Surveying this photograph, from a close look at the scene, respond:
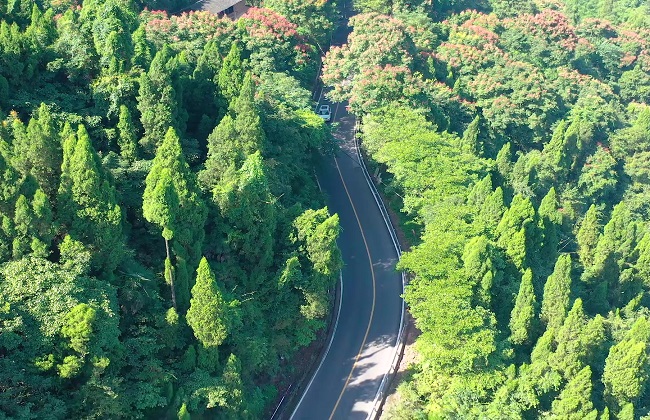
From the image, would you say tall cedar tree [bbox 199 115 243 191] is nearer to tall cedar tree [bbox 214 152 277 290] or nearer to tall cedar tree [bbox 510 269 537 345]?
tall cedar tree [bbox 214 152 277 290]

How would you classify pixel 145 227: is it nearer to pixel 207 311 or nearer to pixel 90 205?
pixel 90 205

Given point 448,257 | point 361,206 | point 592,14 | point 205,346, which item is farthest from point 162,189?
point 592,14

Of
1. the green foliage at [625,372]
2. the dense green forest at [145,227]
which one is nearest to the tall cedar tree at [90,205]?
the dense green forest at [145,227]

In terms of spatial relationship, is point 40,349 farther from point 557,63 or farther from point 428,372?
point 557,63

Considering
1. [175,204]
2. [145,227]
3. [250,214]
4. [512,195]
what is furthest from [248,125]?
[512,195]

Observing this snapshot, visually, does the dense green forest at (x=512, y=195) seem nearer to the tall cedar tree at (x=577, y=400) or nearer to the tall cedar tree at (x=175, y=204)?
the tall cedar tree at (x=577, y=400)

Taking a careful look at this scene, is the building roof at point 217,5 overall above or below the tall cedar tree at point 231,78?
above
